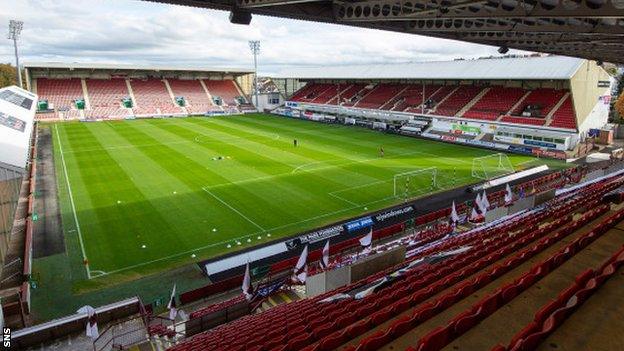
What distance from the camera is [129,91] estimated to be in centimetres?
7381

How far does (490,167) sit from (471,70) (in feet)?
71.2

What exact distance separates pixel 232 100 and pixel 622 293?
81631 millimetres

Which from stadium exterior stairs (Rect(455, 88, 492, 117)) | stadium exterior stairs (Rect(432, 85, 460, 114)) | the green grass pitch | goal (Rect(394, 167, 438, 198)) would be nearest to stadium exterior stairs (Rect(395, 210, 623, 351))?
the green grass pitch

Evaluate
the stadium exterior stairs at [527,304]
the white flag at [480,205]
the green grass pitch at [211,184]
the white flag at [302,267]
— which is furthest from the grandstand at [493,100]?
the stadium exterior stairs at [527,304]

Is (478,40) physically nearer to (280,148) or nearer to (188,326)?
(188,326)

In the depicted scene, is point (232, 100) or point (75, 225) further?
point (232, 100)

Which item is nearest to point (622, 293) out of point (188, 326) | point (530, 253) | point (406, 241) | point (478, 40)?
point (530, 253)

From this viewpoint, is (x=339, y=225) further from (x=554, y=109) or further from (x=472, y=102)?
(x=472, y=102)

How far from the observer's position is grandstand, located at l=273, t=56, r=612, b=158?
137 feet

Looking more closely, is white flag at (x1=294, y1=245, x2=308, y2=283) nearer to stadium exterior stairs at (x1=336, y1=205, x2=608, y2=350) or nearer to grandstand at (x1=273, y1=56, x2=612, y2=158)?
stadium exterior stairs at (x1=336, y1=205, x2=608, y2=350)

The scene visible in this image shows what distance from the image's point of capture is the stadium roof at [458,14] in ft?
28.0

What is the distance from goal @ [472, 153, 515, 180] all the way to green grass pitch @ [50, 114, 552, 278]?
0.87 meters

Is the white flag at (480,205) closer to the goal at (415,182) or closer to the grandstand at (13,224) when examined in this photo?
the goal at (415,182)

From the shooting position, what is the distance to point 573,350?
12.5 feet
